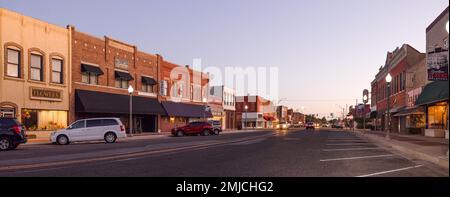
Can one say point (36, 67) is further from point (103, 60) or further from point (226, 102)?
point (226, 102)

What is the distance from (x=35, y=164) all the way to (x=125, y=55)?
109ft

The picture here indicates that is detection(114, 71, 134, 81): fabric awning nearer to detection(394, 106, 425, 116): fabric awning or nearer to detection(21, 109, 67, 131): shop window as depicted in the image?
detection(21, 109, 67, 131): shop window

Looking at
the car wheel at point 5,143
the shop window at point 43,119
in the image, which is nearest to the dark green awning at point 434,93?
the car wheel at point 5,143

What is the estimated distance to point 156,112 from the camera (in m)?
49.3

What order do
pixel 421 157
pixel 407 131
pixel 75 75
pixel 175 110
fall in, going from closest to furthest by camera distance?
pixel 421 157 < pixel 75 75 < pixel 407 131 < pixel 175 110

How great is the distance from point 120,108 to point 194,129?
25.2ft

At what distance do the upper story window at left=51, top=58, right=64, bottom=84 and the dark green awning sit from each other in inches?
1166

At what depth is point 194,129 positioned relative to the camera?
44250 millimetres

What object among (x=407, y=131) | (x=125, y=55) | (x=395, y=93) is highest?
(x=125, y=55)
